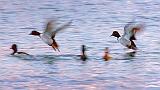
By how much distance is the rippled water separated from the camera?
9.98m

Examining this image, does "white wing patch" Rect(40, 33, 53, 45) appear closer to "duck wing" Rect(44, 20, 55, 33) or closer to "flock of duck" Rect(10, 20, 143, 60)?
"flock of duck" Rect(10, 20, 143, 60)

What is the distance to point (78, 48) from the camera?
13.0 meters

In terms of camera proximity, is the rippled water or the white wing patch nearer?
the rippled water

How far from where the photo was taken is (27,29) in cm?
1564

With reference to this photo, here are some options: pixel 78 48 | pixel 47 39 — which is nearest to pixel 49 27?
pixel 47 39

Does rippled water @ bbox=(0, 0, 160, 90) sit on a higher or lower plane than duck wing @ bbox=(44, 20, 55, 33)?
lower

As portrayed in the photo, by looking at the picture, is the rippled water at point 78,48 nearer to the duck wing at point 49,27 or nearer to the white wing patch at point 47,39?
the white wing patch at point 47,39

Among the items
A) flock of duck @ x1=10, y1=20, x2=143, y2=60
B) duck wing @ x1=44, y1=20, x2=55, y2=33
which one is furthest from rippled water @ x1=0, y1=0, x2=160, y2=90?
duck wing @ x1=44, y1=20, x2=55, y2=33

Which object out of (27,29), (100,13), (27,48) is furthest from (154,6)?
(27,48)

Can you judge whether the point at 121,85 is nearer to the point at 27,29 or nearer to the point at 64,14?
the point at 27,29

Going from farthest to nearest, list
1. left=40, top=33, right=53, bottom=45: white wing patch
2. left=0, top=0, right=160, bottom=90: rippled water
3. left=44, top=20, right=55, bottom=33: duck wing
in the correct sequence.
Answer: left=40, top=33, right=53, bottom=45: white wing patch
left=44, top=20, right=55, bottom=33: duck wing
left=0, top=0, right=160, bottom=90: rippled water

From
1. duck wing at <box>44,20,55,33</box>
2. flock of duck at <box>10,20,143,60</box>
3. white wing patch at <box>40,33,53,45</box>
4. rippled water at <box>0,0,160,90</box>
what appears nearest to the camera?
rippled water at <box>0,0,160,90</box>

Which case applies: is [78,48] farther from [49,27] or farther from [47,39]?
[49,27]

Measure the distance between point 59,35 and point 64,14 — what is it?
12.4ft
